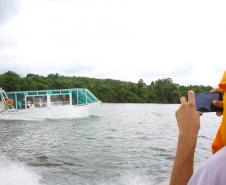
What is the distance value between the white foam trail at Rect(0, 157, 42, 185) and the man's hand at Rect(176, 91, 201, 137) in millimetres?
8242

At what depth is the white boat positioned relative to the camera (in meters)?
38.9

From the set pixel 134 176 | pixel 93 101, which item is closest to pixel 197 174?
pixel 134 176

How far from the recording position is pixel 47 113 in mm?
38844

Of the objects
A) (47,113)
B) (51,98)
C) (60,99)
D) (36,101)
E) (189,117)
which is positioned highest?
(51,98)

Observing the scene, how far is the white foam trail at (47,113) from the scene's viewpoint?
3878 centimetres

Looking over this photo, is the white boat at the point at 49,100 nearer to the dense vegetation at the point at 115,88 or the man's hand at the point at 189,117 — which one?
the man's hand at the point at 189,117

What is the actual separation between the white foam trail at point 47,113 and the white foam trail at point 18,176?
2654 centimetres

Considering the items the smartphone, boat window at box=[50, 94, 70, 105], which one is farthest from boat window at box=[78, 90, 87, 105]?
the smartphone

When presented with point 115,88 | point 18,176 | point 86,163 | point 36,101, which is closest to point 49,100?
point 36,101

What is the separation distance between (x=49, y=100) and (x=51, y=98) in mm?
432

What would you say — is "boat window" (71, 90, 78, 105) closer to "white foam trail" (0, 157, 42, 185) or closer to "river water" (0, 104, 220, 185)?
"river water" (0, 104, 220, 185)

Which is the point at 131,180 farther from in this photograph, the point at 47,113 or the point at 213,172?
the point at 47,113

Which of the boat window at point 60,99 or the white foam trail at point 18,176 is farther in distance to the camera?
the boat window at point 60,99

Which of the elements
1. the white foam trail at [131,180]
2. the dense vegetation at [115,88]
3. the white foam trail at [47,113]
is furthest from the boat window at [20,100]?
the dense vegetation at [115,88]
